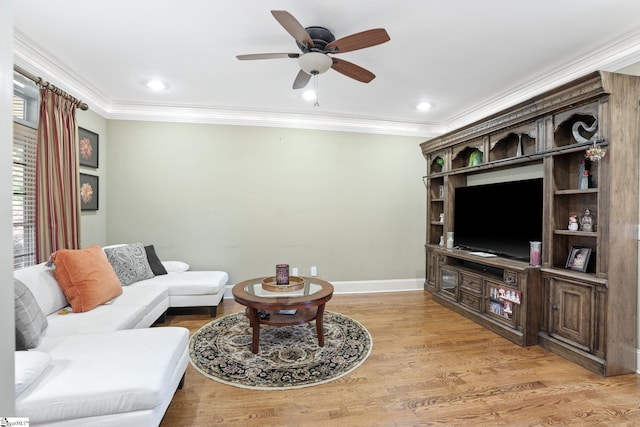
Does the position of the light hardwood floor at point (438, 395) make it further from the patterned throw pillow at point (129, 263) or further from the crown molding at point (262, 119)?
the crown molding at point (262, 119)

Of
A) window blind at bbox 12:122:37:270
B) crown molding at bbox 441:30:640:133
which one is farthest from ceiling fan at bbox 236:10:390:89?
window blind at bbox 12:122:37:270

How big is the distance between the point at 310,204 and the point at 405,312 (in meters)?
1.98

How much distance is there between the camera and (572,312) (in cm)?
251

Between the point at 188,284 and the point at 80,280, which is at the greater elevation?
the point at 80,280


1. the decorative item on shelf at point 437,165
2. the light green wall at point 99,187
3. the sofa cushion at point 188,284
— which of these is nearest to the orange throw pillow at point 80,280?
the sofa cushion at point 188,284

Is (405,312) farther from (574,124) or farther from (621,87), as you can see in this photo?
(621,87)

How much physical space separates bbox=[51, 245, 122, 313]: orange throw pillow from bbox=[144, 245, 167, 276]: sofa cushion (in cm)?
106

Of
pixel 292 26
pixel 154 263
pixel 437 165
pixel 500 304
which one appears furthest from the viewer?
pixel 437 165

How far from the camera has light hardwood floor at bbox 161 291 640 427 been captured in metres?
1.80

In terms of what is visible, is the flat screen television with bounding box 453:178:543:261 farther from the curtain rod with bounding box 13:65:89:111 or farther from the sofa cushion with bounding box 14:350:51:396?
the curtain rod with bounding box 13:65:89:111

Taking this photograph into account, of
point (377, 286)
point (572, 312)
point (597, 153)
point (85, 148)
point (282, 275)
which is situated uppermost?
point (85, 148)

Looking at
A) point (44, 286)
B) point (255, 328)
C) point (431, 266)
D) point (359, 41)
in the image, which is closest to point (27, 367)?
point (44, 286)

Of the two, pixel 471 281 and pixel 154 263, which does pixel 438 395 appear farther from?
pixel 154 263

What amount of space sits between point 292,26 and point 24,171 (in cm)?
278
